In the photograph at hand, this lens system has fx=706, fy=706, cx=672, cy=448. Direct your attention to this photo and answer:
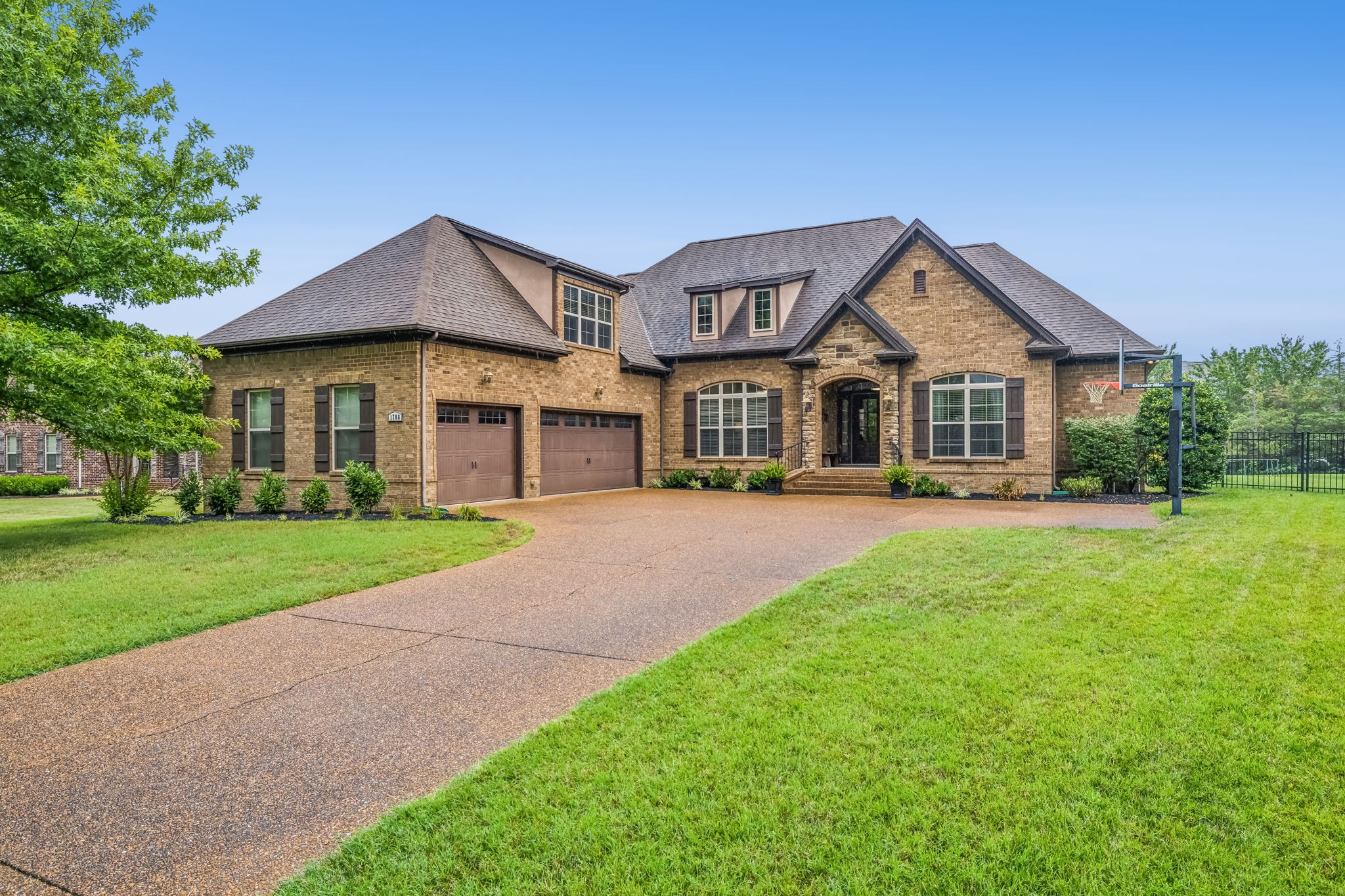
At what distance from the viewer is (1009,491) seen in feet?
57.9

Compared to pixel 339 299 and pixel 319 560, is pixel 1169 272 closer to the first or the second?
pixel 339 299

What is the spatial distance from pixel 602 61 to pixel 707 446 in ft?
36.8

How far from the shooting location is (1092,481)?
16.9m

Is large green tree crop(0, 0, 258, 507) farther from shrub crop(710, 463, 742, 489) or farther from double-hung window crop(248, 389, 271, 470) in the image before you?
shrub crop(710, 463, 742, 489)

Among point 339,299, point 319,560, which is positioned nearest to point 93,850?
point 319,560

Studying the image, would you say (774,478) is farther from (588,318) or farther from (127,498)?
(127,498)

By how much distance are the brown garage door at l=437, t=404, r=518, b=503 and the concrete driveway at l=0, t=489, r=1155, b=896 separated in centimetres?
717

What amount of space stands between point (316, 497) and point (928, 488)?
1468 centimetres

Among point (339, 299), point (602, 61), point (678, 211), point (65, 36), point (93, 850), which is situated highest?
point (678, 211)

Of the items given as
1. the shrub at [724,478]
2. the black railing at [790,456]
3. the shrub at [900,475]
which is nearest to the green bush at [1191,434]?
the shrub at [900,475]

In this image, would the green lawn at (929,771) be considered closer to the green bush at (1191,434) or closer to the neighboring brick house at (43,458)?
the green bush at (1191,434)

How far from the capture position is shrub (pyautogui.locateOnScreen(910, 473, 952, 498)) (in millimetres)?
18438

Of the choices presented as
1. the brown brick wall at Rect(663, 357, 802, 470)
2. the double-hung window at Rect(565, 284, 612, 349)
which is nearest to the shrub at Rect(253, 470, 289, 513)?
the double-hung window at Rect(565, 284, 612, 349)

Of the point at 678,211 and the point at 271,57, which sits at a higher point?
the point at 678,211
